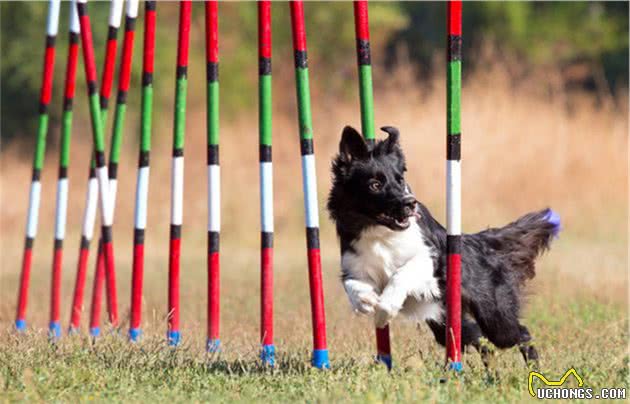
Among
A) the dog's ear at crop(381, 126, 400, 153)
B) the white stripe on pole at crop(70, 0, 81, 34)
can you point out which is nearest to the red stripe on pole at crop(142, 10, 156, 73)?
the white stripe on pole at crop(70, 0, 81, 34)

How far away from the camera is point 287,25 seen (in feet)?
105

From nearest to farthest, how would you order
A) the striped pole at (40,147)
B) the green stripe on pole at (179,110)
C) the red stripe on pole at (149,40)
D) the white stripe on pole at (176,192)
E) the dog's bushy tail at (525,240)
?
the dog's bushy tail at (525,240), the green stripe on pole at (179,110), the white stripe on pole at (176,192), the red stripe on pole at (149,40), the striped pole at (40,147)

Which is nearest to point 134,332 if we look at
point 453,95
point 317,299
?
point 317,299

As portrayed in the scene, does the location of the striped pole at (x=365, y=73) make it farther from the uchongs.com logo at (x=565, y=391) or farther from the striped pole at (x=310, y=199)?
the uchongs.com logo at (x=565, y=391)

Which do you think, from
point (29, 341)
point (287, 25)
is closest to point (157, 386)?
point (29, 341)

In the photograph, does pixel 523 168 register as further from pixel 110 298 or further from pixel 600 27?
pixel 600 27

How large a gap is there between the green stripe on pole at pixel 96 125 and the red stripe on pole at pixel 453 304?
355 centimetres

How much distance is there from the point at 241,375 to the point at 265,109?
5.24 ft

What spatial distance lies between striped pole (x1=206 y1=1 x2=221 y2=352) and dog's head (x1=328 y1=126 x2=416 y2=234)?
3.89ft

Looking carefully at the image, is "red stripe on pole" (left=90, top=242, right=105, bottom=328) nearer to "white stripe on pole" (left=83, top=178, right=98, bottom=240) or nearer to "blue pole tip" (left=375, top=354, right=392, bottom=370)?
"white stripe on pole" (left=83, top=178, right=98, bottom=240)


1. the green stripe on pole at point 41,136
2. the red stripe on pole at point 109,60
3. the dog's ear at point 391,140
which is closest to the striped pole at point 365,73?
the dog's ear at point 391,140

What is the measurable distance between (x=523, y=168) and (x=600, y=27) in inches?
641

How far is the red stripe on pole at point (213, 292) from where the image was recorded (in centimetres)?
837

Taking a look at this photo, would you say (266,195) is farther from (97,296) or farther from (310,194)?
(97,296)
